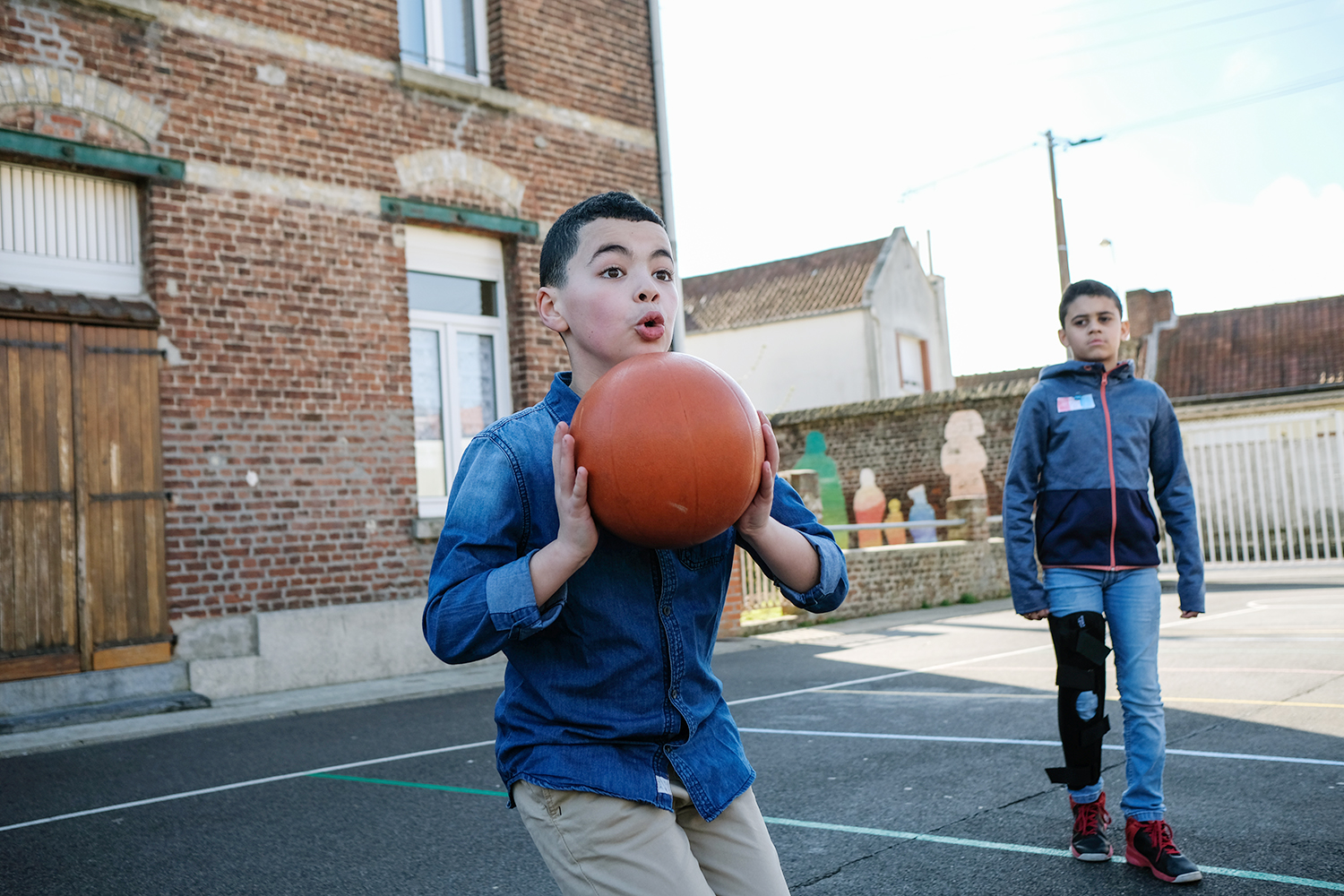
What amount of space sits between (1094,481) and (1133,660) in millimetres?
697

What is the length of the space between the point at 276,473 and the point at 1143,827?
7.98m

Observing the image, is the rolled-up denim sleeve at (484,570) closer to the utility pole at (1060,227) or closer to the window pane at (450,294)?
the window pane at (450,294)

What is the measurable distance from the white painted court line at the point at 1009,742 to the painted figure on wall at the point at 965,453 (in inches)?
575

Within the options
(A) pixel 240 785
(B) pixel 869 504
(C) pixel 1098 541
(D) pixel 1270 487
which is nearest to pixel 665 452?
(C) pixel 1098 541

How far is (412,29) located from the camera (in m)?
11.7

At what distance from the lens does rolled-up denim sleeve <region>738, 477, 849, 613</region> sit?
2109 mm

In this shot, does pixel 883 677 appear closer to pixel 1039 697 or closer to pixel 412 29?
pixel 1039 697

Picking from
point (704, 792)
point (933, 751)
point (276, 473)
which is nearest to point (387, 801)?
point (933, 751)

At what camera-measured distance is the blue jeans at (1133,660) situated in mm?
4051

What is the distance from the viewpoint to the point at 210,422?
959 cm

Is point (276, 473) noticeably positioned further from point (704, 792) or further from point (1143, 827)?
point (704, 792)

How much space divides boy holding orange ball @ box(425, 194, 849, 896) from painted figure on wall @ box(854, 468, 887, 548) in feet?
66.8

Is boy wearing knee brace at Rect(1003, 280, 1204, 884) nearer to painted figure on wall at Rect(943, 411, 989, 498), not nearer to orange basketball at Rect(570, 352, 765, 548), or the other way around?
orange basketball at Rect(570, 352, 765, 548)

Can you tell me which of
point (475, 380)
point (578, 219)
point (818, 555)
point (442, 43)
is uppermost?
point (442, 43)
